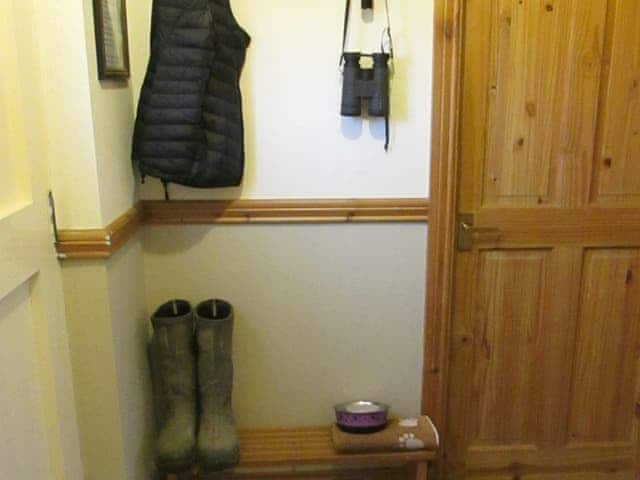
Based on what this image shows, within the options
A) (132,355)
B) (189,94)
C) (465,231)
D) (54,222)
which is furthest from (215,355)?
(465,231)

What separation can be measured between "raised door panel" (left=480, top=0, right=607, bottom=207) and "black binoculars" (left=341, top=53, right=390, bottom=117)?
0.28 metres

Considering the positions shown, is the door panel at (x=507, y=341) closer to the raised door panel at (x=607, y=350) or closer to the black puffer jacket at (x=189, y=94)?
the raised door panel at (x=607, y=350)

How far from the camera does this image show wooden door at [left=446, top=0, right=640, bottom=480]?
1844mm

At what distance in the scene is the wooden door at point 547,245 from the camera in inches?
72.6

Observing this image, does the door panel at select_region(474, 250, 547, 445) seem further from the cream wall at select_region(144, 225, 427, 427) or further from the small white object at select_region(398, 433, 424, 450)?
the small white object at select_region(398, 433, 424, 450)

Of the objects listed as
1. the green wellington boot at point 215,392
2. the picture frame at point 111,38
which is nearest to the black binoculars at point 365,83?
the picture frame at point 111,38

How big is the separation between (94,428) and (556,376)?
136 centimetres

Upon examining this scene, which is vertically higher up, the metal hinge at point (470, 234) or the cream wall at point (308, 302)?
the metal hinge at point (470, 234)

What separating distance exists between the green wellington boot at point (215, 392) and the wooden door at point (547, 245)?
68cm

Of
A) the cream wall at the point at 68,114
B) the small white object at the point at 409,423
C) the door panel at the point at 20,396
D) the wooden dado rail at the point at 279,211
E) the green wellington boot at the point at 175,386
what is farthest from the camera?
the small white object at the point at 409,423

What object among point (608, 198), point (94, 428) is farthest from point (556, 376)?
point (94, 428)

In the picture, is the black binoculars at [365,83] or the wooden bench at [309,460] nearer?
the black binoculars at [365,83]

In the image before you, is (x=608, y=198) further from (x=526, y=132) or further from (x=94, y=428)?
(x=94, y=428)

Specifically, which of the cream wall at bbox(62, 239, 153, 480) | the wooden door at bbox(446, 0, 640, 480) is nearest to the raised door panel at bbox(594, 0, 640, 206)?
the wooden door at bbox(446, 0, 640, 480)
